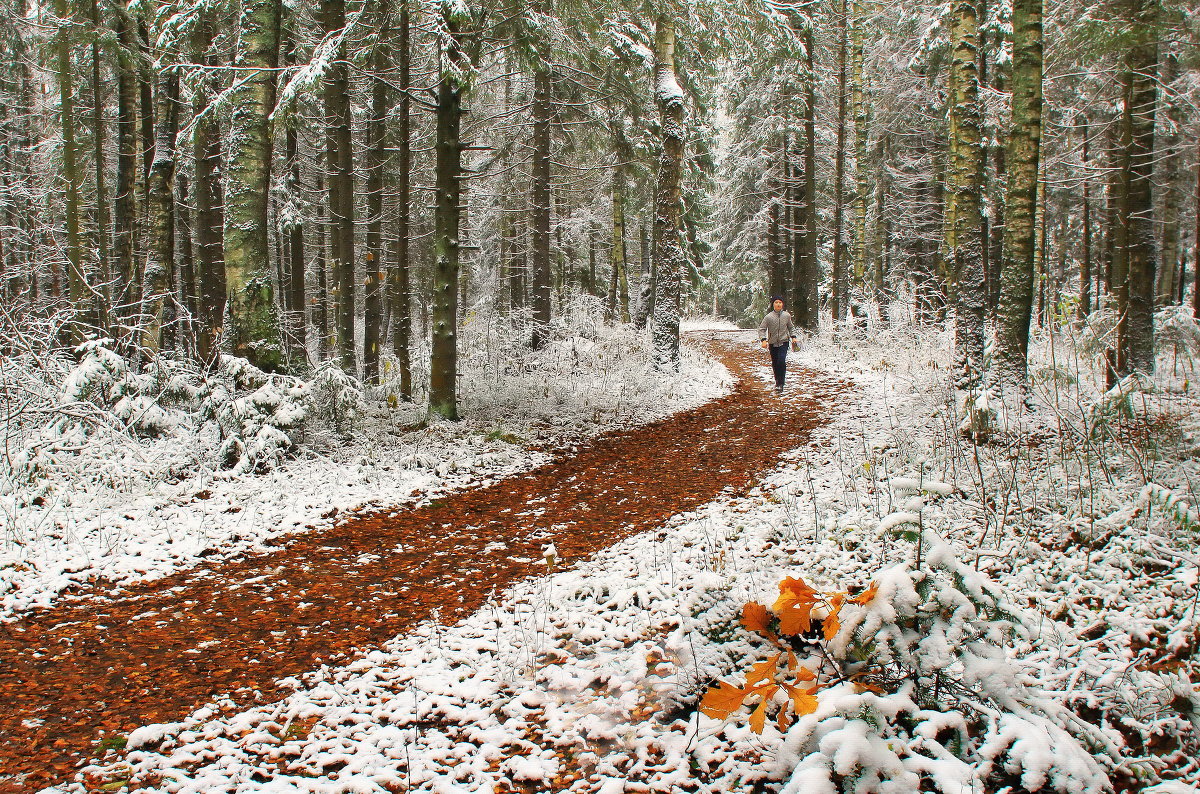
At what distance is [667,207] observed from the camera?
1382 centimetres

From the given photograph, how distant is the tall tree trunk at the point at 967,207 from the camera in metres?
7.98

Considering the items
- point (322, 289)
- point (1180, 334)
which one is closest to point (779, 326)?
point (1180, 334)

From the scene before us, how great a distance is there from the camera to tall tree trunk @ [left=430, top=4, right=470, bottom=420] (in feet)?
30.8

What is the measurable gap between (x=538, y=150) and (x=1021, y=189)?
9.72 metres

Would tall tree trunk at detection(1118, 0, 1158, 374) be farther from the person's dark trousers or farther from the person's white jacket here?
the person's dark trousers

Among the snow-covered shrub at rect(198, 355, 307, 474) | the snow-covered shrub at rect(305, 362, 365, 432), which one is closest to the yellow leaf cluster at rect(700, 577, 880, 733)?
the snow-covered shrub at rect(198, 355, 307, 474)

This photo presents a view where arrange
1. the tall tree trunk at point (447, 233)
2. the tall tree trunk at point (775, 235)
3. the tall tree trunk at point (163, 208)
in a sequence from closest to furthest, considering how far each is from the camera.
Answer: the tall tree trunk at point (447, 233), the tall tree trunk at point (163, 208), the tall tree trunk at point (775, 235)

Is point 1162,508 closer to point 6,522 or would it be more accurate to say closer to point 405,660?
point 405,660

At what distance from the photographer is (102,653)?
13.5 ft

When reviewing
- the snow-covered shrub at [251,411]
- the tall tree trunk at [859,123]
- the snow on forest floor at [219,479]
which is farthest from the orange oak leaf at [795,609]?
the tall tree trunk at [859,123]

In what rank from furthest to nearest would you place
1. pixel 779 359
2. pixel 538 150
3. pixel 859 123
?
pixel 859 123 → pixel 538 150 → pixel 779 359

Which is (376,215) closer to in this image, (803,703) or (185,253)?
(185,253)

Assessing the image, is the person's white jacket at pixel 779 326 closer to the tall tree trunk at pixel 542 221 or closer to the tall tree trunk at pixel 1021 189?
the tall tree trunk at pixel 542 221

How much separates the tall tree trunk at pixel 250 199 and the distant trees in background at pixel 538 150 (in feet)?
0.10
